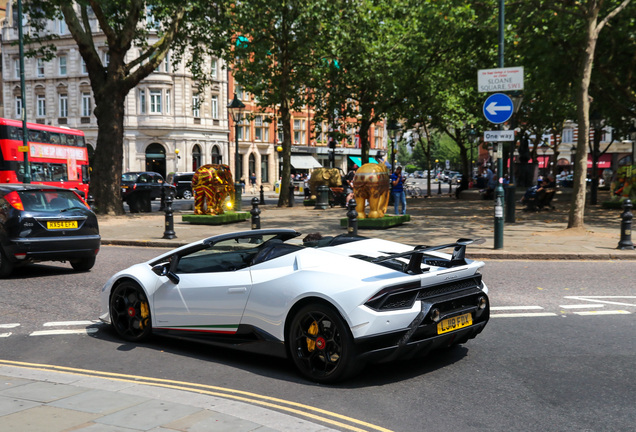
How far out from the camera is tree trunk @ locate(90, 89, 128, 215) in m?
24.3

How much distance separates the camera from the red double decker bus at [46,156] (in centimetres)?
2711

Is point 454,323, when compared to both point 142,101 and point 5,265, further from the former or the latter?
Result: point 142,101

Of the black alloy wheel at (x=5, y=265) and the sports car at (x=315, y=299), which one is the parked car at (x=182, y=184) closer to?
the black alloy wheel at (x=5, y=265)

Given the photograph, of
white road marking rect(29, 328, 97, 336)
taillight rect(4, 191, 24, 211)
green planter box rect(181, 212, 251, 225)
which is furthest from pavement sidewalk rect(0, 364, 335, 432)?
green planter box rect(181, 212, 251, 225)

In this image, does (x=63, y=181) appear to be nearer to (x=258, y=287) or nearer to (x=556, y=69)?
(x=556, y=69)

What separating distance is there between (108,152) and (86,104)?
1538 inches

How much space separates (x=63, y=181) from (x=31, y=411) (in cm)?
2852

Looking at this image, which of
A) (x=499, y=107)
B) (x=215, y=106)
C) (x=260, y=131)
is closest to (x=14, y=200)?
(x=499, y=107)

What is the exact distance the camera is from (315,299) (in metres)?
5.19

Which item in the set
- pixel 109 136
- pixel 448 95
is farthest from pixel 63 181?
pixel 448 95

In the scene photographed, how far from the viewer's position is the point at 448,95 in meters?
34.5

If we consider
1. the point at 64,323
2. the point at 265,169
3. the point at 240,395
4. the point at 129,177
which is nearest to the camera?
the point at 240,395

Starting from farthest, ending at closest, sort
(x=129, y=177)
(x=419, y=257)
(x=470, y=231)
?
(x=129, y=177) → (x=470, y=231) → (x=419, y=257)

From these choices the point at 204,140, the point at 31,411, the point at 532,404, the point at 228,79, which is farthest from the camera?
the point at 228,79
